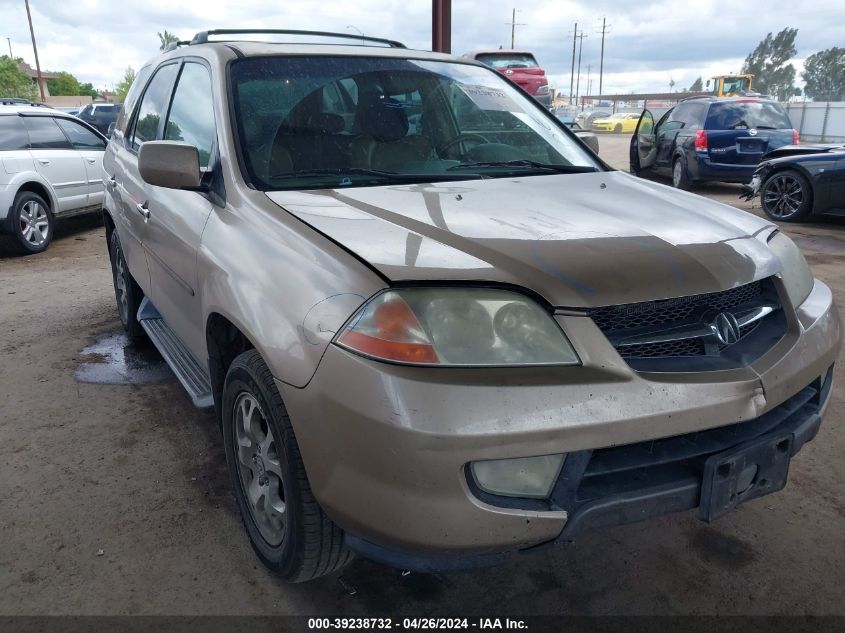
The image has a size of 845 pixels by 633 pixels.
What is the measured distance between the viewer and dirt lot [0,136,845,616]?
2154mm

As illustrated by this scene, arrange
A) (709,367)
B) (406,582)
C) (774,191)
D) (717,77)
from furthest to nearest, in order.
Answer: (717,77) → (774,191) → (406,582) → (709,367)

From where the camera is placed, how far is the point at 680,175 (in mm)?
11570

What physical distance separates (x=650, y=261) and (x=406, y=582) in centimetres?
127

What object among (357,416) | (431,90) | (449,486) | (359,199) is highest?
(431,90)

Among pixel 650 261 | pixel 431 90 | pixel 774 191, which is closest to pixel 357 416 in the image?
pixel 650 261

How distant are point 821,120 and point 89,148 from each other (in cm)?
3108

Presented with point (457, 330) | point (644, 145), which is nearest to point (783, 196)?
point (644, 145)

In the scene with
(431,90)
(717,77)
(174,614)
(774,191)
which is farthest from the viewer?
(717,77)

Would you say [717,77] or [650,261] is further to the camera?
[717,77]

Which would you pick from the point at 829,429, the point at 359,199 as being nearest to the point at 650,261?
the point at 359,199

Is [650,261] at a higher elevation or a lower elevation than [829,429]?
higher

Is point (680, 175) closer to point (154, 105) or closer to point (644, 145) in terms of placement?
point (644, 145)

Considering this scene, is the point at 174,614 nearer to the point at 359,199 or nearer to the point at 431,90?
the point at 359,199

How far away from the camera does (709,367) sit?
1.82 m
